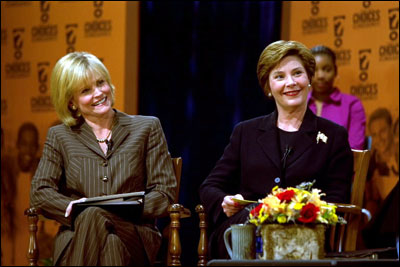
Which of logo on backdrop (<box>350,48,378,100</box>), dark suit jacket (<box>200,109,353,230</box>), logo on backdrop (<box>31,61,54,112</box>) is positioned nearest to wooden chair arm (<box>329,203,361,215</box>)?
dark suit jacket (<box>200,109,353,230</box>)

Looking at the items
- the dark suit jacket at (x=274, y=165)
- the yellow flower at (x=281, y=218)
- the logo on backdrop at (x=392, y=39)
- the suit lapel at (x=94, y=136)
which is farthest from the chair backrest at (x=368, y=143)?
the yellow flower at (x=281, y=218)

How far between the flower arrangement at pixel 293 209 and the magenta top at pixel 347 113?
2934 mm

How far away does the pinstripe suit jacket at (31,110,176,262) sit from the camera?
399cm

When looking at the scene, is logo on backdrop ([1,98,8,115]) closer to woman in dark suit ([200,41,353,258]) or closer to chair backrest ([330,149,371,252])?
woman in dark suit ([200,41,353,258])

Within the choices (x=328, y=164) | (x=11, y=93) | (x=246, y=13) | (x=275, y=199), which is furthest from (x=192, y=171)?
(x=275, y=199)

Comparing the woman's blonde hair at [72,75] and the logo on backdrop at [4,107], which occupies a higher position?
the woman's blonde hair at [72,75]

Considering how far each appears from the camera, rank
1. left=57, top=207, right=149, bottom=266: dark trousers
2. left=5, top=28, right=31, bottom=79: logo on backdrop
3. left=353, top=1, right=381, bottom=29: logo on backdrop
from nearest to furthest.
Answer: left=57, top=207, right=149, bottom=266: dark trousers
left=353, top=1, right=381, bottom=29: logo on backdrop
left=5, top=28, right=31, bottom=79: logo on backdrop

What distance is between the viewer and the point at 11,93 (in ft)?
25.1

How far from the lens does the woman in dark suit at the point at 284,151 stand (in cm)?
394

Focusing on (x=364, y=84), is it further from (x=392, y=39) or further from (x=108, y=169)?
(x=108, y=169)

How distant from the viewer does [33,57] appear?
751cm

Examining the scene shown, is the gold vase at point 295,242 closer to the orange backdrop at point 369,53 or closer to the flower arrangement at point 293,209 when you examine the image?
the flower arrangement at point 293,209

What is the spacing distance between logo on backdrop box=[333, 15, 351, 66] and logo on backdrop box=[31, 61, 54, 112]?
2.70 metres

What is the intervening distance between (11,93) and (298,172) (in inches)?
174
